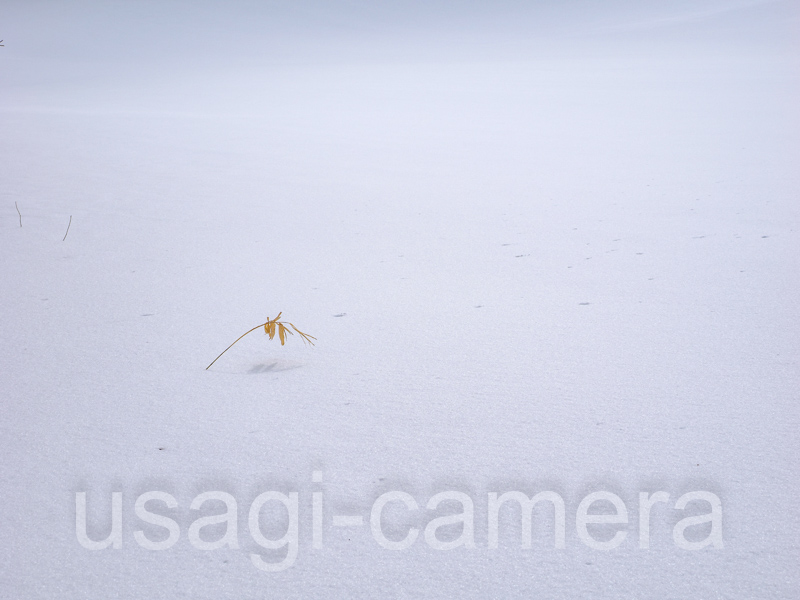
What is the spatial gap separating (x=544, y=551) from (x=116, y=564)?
16.3 inches

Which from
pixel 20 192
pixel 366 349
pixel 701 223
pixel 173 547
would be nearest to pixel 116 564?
pixel 173 547

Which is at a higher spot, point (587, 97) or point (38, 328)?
point (587, 97)

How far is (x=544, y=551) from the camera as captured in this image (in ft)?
2.12

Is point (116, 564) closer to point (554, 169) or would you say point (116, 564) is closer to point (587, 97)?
point (554, 169)

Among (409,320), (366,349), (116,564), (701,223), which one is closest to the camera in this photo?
(116,564)

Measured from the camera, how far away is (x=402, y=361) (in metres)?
1.04

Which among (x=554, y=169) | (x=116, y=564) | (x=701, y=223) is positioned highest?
(x=554, y=169)

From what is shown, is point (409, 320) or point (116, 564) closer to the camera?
point (116, 564)

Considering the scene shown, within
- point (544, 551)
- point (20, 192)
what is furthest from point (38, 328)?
point (20, 192)

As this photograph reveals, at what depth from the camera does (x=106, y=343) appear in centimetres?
111

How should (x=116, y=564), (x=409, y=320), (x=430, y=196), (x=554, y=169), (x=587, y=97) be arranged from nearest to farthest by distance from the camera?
1. (x=116, y=564)
2. (x=409, y=320)
3. (x=430, y=196)
4. (x=554, y=169)
5. (x=587, y=97)

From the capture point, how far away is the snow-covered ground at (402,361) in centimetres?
65

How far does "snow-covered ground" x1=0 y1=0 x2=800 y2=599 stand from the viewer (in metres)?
0.65

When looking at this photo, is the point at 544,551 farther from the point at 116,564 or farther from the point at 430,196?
the point at 430,196
